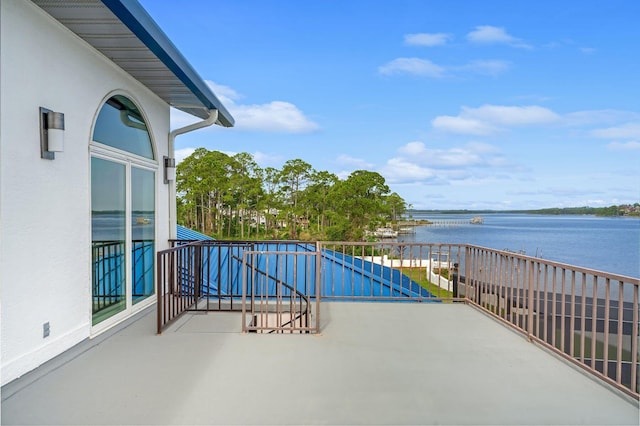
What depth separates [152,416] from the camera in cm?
214

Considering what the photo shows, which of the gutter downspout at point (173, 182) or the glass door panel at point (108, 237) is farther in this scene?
the gutter downspout at point (173, 182)

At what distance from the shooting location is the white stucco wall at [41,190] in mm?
2508

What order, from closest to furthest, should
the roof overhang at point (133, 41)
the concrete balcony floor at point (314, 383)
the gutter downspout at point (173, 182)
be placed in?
the concrete balcony floor at point (314, 383)
the roof overhang at point (133, 41)
the gutter downspout at point (173, 182)

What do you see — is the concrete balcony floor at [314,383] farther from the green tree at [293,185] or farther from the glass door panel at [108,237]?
the green tree at [293,185]

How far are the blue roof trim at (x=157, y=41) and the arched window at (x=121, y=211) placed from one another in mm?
781

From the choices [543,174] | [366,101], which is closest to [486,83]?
[366,101]

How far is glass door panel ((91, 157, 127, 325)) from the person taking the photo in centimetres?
361

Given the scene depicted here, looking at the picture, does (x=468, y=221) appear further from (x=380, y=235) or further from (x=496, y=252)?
(x=496, y=252)

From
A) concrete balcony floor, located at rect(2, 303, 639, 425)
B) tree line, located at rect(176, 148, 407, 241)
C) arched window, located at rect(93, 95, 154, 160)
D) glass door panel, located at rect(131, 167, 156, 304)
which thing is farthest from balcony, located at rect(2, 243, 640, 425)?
tree line, located at rect(176, 148, 407, 241)

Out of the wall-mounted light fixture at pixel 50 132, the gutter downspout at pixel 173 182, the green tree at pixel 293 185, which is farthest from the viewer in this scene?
the green tree at pixel 293 185

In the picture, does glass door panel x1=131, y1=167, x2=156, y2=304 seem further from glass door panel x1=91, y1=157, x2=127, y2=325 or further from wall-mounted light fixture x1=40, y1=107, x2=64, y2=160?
wall-mounted light fixture x1=40, y1=107, x2=64, y2=160

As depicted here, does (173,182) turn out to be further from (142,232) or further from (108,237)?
(108,237)

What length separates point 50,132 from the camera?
111 inches

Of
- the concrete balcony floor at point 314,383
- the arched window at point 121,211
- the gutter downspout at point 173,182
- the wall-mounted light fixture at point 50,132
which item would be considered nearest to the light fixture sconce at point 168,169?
the gutter downspout at point 173,182
